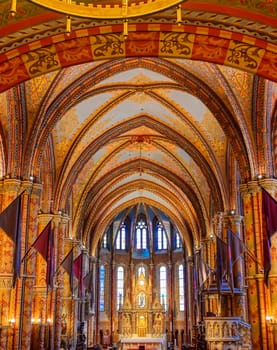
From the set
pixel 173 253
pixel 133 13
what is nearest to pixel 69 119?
pixel 133 13

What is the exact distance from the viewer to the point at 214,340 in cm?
1642

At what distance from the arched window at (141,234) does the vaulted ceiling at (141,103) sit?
7.00 m

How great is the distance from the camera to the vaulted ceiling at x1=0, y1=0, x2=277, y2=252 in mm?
10570

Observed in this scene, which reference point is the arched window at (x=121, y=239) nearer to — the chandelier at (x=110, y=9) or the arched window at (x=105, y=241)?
the arched window at (x=105, y=241)

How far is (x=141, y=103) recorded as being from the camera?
71.3 feet

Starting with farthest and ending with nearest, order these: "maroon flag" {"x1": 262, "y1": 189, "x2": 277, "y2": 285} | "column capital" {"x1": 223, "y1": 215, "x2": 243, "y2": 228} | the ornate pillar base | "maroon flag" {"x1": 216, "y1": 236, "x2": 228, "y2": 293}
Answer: "column capital" {"x1": 223, "y1": 215, "x2": 243, "y2": 228}
"maroon flag" {"x1": 216, "y1": 236, "x2": 228, "y2": 293}
the ornate pillar base
"maroon flag" {"x1": 262, "y1": 189, "x2": 277, "y2": 285}

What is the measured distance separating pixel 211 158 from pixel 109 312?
820 inches

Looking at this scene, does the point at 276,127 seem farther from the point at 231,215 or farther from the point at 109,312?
the point at 109,312

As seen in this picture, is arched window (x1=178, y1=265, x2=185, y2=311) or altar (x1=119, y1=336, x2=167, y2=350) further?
arched window (x1=178, y1=265, x2=185, y2=311)

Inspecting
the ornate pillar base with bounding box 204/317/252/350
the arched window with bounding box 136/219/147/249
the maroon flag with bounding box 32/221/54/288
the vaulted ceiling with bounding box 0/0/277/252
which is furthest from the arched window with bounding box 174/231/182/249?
the maroon flag with bounding box 32/221/54/288

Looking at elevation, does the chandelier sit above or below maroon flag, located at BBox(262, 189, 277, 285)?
above

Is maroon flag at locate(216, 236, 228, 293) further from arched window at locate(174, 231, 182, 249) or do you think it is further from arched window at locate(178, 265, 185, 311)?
arched window at locate(174, 231, 182, 249)

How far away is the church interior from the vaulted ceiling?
0.15 feet

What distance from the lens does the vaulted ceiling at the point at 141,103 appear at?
1057 centimetres
